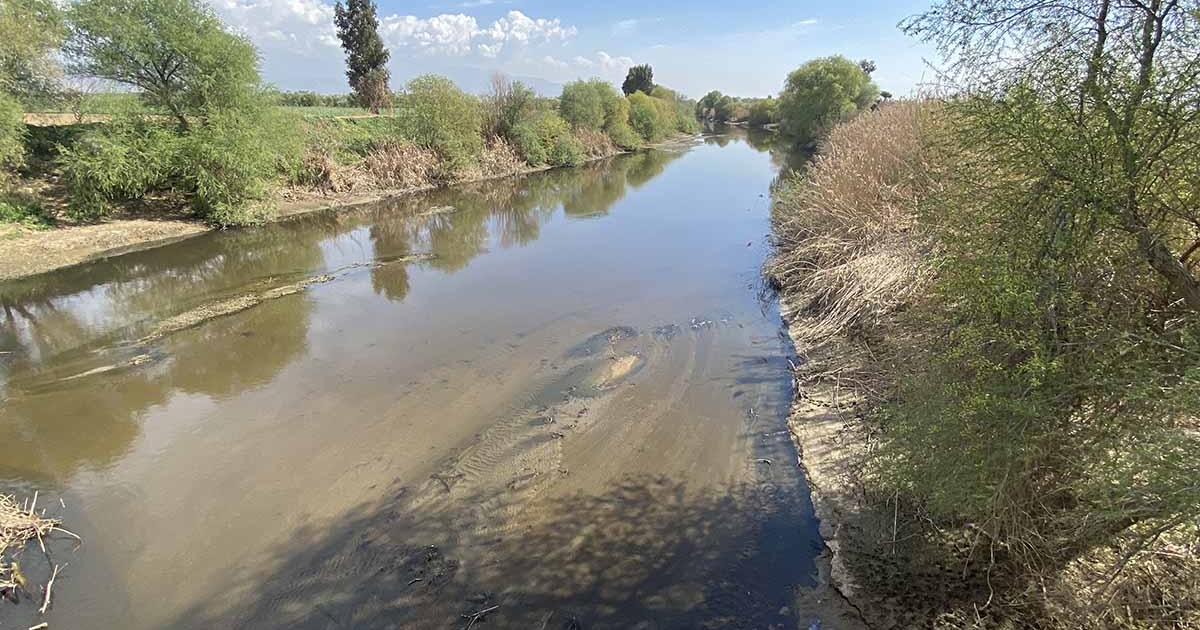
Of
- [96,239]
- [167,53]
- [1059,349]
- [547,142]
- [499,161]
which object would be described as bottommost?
[96,239]

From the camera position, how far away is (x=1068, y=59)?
10.4 feet

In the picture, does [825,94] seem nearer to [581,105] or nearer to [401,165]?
[581,105]

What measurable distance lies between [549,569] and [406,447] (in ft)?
8.43

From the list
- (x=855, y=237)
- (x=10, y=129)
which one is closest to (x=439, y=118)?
(x=10, y=129)

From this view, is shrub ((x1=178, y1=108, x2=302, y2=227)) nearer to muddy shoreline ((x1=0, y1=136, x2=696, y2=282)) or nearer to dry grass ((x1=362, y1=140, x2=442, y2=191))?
muddy shoreline ((x1=0, y1=136, x2=696, y2=282))

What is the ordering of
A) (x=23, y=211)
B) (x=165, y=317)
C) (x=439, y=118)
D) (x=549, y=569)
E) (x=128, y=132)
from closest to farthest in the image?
(x=549, y=569) → (x=165, y=317) → (x=23, y=211) → (x=128, y=132) → (x=439, y=118)

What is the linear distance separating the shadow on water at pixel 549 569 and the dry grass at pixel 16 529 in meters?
1.73

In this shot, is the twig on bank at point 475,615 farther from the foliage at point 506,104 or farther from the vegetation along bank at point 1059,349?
the foliage at point 506,104

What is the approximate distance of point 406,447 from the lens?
655 centimetres

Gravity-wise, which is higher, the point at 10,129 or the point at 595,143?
the point at 595,143

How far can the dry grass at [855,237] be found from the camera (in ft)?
28.6

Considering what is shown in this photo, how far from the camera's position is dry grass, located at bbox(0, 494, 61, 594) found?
477 cm

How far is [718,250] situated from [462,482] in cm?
Answer: 1119

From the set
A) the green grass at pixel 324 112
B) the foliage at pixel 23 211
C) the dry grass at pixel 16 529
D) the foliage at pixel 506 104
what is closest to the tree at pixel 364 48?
the green grass at pixel 324 112
